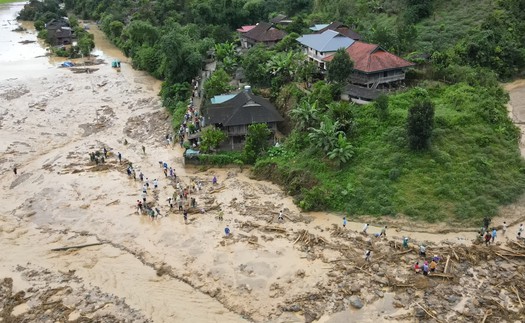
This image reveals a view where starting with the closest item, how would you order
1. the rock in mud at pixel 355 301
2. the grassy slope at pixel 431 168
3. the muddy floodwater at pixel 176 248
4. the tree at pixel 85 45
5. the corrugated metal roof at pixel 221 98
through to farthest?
1. the rock in mud at pixel 355 301
2. the muddy floodwater at pixel 176 248
3. the grassy slope at pixel 431 168
4. the corrugated metal roof at pixel 221 98
5. the tree at pixel 85 45

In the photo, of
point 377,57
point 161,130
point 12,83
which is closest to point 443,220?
point 377,57

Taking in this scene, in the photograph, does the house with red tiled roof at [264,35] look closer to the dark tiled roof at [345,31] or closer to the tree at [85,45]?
the dark tiled roof at [345,31]

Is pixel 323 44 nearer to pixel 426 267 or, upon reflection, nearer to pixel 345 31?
pixel 345 31

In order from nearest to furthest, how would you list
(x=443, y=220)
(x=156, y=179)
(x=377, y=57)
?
(x=443, y=220) → (x=156, y=179) → (x=377, y=57)

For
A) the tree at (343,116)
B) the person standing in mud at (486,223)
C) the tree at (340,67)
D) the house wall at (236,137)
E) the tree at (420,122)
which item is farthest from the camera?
the house wall at (236,137)

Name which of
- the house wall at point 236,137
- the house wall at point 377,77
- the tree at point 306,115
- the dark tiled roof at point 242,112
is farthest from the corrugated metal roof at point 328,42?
the house wall at point 236,137

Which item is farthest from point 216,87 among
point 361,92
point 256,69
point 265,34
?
point 265,34

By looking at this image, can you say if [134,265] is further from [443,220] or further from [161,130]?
[161,130]
